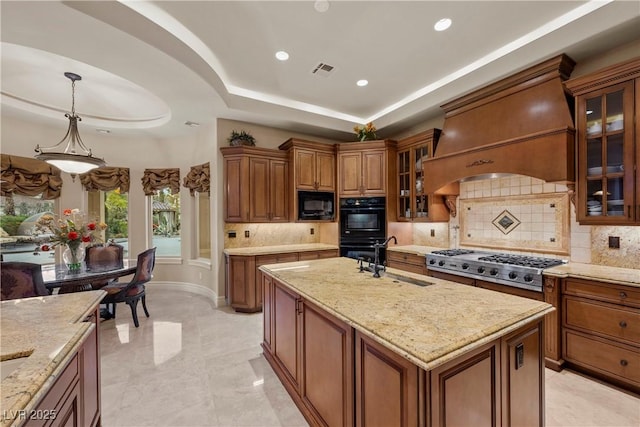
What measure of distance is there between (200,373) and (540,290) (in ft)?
10.9

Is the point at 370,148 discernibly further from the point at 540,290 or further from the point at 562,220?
the point at 540,290

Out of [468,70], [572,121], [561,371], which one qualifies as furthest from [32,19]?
[561,371]

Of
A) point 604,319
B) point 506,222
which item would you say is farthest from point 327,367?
point 506,222

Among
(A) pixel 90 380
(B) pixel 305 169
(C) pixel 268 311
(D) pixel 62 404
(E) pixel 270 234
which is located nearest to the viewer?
(D) pixel 62 404

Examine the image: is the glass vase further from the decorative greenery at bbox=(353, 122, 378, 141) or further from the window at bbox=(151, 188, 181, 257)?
the decorative greenery at bbox=(353, 122, 378, 141)

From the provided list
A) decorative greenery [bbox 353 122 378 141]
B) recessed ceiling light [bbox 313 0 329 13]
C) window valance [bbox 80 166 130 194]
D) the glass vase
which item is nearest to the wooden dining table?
the glass vase

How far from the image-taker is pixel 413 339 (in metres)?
1.11

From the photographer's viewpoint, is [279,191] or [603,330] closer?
[603,330]

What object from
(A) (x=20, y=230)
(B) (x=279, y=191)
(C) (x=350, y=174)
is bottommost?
(A) (x=20, y=230)

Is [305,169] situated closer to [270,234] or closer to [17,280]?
[270,234]

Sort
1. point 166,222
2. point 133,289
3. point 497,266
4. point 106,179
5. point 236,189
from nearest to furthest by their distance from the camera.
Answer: point 497,266
point 133,289
point 236,189
point 106,179
point 166,222

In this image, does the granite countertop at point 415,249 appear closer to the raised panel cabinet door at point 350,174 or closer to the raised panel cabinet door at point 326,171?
the raised panel cabinet door at point 350,174

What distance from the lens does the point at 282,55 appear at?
3.14 metres

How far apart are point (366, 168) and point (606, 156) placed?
289 cm
